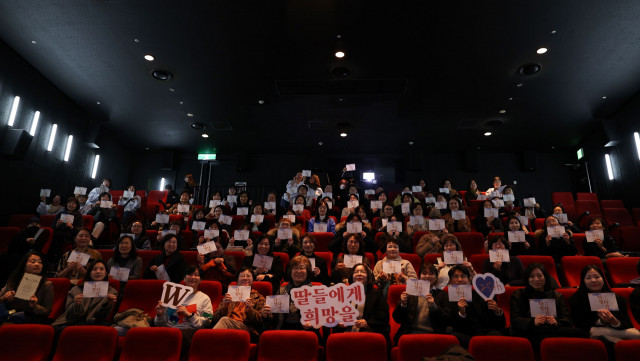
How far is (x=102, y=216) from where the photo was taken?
23.3 ft

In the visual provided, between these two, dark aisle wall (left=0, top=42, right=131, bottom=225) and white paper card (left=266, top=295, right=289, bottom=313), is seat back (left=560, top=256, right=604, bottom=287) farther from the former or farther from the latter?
dark aisle wall (left=0, top=42, right=131, bottom=225)

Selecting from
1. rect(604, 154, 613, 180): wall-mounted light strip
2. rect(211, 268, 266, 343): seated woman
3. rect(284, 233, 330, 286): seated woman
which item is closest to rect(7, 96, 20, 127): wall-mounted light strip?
rect(284, 233, 330, 286): seated woman

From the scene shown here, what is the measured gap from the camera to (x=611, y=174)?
9250 mm

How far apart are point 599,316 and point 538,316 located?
1.62ft

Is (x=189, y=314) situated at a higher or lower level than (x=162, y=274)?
lower

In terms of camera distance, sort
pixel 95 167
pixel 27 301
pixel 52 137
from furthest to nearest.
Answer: pixel 95 167
pixel 52 137
pixel 27 301

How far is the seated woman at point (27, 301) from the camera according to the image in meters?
3.46

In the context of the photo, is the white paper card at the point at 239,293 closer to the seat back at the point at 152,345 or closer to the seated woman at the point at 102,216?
the seat back at the point at 152,345

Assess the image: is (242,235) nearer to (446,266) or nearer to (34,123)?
(446,266)

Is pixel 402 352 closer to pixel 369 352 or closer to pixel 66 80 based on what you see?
pixel 369 352

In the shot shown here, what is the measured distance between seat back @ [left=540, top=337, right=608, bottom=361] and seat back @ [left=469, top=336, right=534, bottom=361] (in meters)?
0.13

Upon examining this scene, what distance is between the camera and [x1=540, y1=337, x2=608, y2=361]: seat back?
8.43ft

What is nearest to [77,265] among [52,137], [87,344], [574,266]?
[87,344]

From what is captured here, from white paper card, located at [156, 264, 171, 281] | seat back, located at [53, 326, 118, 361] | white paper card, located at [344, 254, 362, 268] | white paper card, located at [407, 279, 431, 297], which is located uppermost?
white paper card, located at [344, 254, 362, 268]
